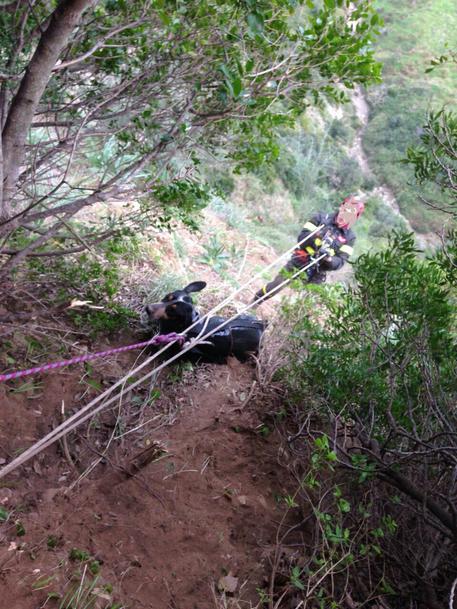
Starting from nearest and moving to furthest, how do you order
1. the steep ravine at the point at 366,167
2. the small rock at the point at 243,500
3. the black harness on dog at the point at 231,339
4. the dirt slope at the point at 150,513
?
the dirt slope at the point at 150,513 < the small rock at the point at 243,500 < the black harness on dog at the point at 231,339 < the steep ravine at the point at 366,167

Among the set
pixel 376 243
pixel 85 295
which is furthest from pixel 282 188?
pixel 85 295

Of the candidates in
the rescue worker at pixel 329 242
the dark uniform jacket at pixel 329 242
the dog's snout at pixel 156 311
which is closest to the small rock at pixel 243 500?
the dog's snout at pixel 156 311

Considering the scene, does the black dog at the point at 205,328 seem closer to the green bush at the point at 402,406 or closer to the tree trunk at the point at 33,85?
the green bush at the point at 402,406

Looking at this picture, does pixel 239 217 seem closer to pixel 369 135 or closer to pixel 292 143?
pixel 292 143

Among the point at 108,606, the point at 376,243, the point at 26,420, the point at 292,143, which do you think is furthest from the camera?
the point at 292,143

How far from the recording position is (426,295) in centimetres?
244

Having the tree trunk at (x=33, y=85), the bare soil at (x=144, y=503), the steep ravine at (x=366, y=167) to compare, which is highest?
the tree trunk at (x=33, y=85)

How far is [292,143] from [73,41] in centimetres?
1216

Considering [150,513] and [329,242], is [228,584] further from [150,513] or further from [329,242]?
[329,242]

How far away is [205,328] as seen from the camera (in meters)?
3.77

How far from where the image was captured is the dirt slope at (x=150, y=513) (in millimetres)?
Answer: 2152

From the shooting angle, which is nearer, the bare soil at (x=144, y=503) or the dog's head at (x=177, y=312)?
the bare soil at (x=144, y=503)

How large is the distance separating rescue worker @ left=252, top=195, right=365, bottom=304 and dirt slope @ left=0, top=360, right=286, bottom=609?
2.52 metres

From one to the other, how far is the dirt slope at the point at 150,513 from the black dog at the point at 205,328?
2.17 feet
